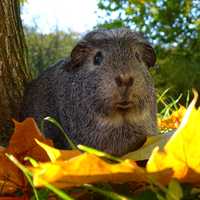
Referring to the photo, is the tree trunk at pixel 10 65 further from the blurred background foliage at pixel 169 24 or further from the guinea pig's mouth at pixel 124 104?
the blurred background foliage at pixel 169 24

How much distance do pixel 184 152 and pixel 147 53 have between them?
165 cm

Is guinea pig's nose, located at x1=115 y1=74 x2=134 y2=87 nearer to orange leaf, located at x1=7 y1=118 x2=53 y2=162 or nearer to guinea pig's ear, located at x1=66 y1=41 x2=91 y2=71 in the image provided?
guinea pig's ear, located at x1=66 y1=41 x2=91 y2=71

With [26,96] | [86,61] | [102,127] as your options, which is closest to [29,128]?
[102,127]

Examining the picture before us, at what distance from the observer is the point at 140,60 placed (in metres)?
2.59

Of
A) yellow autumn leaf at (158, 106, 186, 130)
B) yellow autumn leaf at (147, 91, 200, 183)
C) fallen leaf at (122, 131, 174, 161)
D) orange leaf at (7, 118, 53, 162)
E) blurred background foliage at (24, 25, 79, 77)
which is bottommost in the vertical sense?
blurred background foliage at (24, 25, 79, 77)

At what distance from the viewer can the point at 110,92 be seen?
234 centimetres

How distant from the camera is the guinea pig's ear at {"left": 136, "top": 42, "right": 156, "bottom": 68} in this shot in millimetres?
2684

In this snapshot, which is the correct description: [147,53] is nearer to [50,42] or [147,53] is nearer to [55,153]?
[55,153]

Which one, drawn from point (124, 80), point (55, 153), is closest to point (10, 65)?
point (124, 80)

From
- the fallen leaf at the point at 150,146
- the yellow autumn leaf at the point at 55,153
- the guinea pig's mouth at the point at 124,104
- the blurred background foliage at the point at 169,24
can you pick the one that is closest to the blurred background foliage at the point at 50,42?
the blurred background foliage at the point at 169,24

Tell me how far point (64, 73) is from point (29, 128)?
1528 millimetres

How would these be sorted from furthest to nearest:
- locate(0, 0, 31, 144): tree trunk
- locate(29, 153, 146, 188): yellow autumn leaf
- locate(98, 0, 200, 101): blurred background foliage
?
locate(98, 0, 200, 101): blurred background foliage → locate(0, 0, 31, 144): tree trunk → locate(29, 153, 146, 188): yellow autumn leaf

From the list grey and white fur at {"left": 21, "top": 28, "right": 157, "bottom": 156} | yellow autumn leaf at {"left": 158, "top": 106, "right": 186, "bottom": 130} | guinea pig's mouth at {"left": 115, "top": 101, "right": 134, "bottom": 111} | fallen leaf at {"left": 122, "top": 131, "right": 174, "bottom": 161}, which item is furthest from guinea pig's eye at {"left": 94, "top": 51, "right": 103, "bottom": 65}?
yellow autumn leaf at {"left": 158, "top": 106, "right": 186, "bottom": 130}

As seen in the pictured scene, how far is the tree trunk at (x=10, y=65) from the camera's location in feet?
10.9
